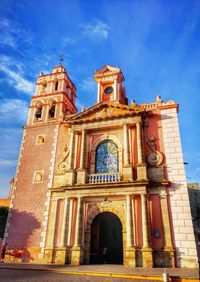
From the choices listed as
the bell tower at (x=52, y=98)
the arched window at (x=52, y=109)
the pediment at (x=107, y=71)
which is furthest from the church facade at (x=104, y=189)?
the pediment at (x=107, y=71)

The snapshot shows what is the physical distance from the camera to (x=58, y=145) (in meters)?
19.6

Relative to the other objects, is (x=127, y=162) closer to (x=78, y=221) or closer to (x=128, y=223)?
(x=128, y=223)

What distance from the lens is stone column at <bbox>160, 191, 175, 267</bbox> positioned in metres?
13.2

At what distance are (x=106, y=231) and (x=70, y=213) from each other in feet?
18.5

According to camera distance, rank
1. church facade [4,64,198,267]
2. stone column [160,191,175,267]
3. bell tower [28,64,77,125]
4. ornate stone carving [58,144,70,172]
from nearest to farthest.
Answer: stone column [160,191,175,267], church facade [4,64,198,267], ornate stone carving [58,144,70,172], bell tower [28,64,77,125]

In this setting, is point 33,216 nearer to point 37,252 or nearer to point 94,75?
point 37,252

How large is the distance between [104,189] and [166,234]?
470cm

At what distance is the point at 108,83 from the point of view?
2222cm

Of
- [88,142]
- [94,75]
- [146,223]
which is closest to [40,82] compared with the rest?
[94,75]

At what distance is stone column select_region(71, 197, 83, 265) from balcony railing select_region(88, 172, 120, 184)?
Result: 1.60 metres

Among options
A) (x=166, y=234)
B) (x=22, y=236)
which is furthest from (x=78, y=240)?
(x=166, y=234)

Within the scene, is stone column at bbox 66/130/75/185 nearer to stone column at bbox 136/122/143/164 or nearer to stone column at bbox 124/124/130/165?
stone column at bbox 124/124/130/165

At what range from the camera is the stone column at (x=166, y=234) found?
13.2 meters

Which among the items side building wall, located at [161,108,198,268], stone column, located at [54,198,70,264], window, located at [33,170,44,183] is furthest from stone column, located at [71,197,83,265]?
side building wall, located at [161,108,198,268]
